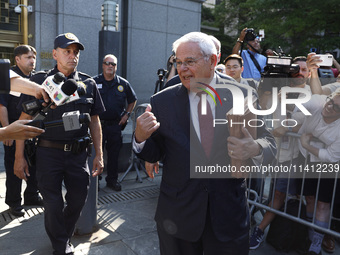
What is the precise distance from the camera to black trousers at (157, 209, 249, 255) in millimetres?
2152

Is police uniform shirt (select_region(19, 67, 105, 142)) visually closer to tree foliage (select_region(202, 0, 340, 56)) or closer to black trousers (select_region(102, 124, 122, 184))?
black trousers (select_region(102, 124, 122, 184))

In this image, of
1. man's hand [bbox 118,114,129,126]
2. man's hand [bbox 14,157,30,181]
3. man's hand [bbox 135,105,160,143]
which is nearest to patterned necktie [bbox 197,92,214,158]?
man's hand [bbox 135,105,160,143]

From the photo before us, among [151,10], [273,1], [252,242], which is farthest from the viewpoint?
[273,1]

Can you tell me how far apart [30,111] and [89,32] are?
9825 millimetres

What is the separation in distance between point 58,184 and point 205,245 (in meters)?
1.73

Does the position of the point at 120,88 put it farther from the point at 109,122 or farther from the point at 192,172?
the point at 192,172

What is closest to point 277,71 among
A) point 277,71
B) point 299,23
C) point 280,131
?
point 277,71

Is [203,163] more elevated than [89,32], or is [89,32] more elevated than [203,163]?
[89,32]

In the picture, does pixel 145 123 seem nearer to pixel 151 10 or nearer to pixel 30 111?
pixel 30 111

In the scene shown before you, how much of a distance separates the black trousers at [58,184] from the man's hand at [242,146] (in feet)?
6.39

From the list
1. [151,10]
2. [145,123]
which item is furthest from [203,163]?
[151,10]

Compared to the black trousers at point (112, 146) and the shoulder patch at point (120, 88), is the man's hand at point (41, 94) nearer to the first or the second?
the black trousers at point (112, 146)

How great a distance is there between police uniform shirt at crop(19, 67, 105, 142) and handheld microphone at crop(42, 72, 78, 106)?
1.81ft

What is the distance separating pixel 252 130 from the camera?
202 centimetres
